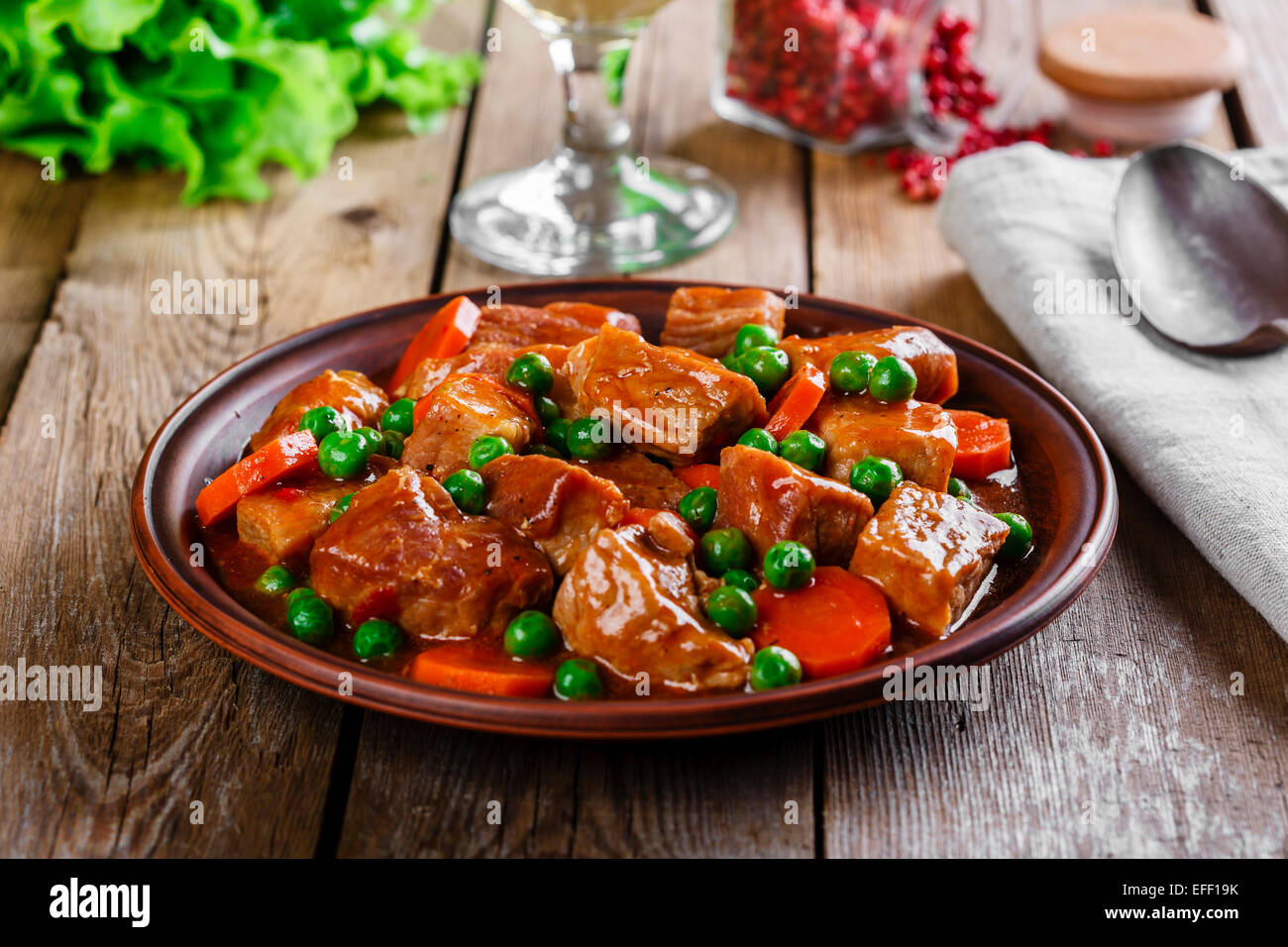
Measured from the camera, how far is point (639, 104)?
5.93 m

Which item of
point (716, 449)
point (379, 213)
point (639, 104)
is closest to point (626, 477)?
point (716, 449)

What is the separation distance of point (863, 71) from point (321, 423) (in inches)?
119

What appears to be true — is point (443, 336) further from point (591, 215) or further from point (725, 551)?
point (591, 215)

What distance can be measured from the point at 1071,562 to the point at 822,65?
3.10m

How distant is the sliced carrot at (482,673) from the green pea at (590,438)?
2.11ft

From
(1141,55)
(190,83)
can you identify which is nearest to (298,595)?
(190,83)

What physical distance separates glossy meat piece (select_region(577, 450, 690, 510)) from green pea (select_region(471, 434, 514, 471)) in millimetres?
237

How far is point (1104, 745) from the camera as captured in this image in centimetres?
275

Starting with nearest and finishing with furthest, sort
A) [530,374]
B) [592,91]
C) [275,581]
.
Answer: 1. [275,581]
2. [530,374]
3. [592,91]

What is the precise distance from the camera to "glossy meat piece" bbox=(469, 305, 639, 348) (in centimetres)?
353

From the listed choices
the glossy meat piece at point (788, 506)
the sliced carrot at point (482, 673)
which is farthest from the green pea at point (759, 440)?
the sliced carrot at point (482, 673)

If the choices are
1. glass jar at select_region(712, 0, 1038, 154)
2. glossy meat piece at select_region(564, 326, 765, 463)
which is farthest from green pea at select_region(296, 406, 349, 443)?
glass jar at select_region(712, 0, 1038, 154)

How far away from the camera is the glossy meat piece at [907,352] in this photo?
326 centimetres
